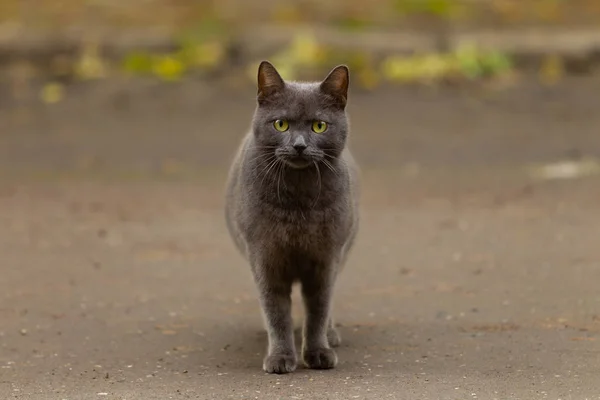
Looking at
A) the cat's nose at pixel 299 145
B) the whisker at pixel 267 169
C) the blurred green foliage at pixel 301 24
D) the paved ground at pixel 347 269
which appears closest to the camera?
the cat's nose at pixel 299 145

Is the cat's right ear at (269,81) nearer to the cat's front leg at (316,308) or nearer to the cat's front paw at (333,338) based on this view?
the cat's front leg at (316,308)

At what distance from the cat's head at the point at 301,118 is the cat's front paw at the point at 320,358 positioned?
850 mm

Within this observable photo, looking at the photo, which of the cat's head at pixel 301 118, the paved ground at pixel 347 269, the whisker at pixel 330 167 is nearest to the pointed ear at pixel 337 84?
the cat's head at pixel 301 118

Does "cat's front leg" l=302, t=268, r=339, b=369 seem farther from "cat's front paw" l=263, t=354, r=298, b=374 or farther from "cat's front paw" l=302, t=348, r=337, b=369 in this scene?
"cat's front paw" l=263, t=354, r=298, b=374

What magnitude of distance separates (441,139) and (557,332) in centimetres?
555

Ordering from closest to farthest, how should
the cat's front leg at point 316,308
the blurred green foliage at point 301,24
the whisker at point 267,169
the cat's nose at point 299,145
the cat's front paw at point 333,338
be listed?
the cat's nose at point 299,145, the whisker at point 267,169, the cat's front leg at point 316,308, the cat's front paw at point 333,338, the blurred green foliage at point 301,24

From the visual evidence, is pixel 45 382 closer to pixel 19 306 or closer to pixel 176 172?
pixel 19 306

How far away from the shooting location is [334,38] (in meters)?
12.8

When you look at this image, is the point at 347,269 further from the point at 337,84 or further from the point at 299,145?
the point at 299,145

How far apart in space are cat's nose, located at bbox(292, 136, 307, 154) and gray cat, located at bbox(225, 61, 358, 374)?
7 centimetres

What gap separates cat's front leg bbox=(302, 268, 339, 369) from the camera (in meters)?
5.24

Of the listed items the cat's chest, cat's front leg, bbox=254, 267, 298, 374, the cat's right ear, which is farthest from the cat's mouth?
cat's front leg, bbox=254, 267, 298, 374

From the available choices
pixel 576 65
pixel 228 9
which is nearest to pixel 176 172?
pixel 228 9

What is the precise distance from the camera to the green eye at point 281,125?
5.06m
